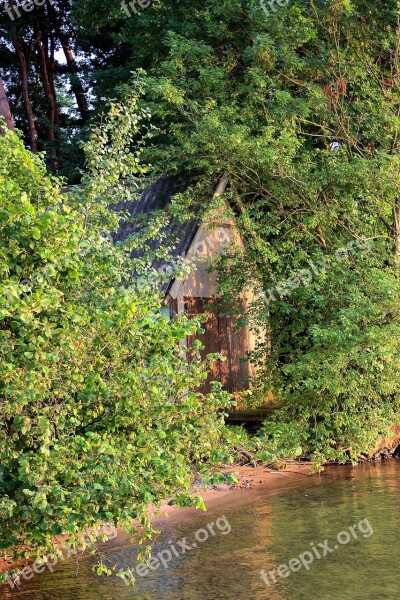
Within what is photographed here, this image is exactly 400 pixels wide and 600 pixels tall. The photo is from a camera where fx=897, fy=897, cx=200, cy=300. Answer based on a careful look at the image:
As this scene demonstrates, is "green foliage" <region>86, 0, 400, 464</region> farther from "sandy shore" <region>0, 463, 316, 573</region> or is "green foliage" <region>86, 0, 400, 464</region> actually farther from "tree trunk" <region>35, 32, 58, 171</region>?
"tree trunk" <region>35, 32, 58, 171</region>

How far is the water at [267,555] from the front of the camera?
9133mm

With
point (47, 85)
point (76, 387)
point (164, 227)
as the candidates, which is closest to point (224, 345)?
point (164, 227)

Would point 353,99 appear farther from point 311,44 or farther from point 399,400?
point 399,400

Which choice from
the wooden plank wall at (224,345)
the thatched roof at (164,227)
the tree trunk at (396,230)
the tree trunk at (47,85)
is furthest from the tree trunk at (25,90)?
the tree trunk at (396,230)

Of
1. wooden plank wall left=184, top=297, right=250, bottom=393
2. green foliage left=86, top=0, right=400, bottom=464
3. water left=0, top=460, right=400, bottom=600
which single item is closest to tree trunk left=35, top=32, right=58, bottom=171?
green foliage left=86, top=0, right=400, bottom=464

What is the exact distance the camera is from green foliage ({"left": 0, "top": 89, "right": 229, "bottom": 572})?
7988 millimetres

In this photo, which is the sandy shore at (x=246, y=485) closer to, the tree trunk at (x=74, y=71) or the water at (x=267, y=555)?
the water at (x=267, y=555)

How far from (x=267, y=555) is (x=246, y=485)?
14.9ft

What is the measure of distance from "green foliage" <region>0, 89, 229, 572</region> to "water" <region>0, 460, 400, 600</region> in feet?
2.93

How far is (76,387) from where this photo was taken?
849 centimetres

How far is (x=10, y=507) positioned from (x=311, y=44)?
41.6 ft

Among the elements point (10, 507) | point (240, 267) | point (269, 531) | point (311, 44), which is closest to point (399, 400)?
point (240, 267)

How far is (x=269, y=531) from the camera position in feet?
38.7

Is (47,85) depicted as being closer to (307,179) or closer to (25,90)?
(25,90)
